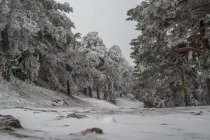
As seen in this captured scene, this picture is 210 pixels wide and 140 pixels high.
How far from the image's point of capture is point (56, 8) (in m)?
21.4

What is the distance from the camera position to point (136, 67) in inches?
610

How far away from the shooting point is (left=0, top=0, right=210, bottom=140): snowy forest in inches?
170

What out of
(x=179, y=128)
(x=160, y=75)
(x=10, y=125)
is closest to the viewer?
(x=10, y=125)

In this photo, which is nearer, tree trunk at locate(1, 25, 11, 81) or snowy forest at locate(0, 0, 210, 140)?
snowy forest at locate(0, 0, 210, 140)

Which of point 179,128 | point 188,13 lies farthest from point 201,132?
point 188,13

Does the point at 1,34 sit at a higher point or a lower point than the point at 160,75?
higher

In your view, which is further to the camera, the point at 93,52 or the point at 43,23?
the point at 93,52

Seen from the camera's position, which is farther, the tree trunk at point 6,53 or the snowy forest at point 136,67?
the tree trunk at point 6,53

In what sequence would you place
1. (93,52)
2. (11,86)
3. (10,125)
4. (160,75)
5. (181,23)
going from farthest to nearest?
(93,52) < (160,75) < (11,86) < (181,23) < (10,125)

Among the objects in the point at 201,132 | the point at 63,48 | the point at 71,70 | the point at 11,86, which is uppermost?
the point at 63,48

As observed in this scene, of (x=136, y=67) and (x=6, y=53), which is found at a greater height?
(x=6, y=53)

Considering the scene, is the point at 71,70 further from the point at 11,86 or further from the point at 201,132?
the point at 201,132

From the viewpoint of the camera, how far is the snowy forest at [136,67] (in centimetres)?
432

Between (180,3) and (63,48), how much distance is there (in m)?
14.1
